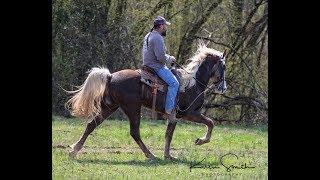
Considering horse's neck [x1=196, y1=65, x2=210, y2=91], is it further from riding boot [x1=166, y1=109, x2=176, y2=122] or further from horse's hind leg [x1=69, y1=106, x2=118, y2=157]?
horse's hind leg [x1=69, y1=106, x2=118, y2=157]

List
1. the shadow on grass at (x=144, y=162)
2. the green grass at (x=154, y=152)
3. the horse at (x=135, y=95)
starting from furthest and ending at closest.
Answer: the horse at (x=135, y=95), the shadow on grass at (x=144, y=162), the green grass at (x=154, y=152)

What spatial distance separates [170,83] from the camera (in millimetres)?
13711

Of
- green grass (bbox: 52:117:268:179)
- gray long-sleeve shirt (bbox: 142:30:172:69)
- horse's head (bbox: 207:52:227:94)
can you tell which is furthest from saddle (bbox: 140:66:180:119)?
horse's head (bbox: 207:52:227:94)

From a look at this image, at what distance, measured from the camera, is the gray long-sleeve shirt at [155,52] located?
1349 cm

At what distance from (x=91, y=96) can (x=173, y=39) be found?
10.2 meters

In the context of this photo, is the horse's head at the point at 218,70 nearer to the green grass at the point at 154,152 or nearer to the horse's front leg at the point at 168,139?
the green grass at the point at 154,152

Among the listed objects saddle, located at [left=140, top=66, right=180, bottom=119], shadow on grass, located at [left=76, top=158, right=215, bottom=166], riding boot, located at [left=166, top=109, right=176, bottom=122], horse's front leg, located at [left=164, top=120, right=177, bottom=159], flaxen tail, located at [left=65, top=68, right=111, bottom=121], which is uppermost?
saddle, located at [left=140, top=66, right=180, bottom=119]

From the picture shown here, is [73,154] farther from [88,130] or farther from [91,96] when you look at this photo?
[91,96]

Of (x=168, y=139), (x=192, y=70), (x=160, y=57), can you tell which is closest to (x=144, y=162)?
(x=168, y=139)

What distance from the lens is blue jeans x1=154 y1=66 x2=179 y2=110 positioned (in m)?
13.7

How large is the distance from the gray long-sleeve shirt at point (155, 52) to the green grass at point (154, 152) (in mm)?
1638

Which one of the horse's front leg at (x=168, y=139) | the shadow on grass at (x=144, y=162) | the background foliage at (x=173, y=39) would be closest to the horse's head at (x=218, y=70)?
the horse's front leg at (x=168, y=139)

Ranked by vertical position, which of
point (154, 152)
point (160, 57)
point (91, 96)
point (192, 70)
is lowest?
point (154, 152)

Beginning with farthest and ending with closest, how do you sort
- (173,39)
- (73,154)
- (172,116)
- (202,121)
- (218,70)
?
(173,39), (218,70), (202,121), (172,116), (73,154)
